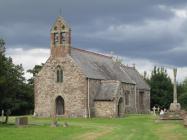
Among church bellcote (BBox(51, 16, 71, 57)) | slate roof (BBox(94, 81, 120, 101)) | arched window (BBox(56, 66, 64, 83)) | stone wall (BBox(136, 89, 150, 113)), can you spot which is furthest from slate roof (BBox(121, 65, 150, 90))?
church bellcote (BBox(51, 16, 71, 57))

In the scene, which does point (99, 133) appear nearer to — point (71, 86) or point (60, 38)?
point (71, 86)

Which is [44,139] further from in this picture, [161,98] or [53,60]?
[161,98]

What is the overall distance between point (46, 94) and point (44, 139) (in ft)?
131

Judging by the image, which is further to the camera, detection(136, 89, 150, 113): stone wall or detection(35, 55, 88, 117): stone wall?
detection(136, 89, 150, 113): stone wall

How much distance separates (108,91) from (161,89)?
104 ft

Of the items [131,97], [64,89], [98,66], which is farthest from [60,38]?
[131,97]

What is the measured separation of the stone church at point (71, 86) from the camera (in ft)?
214

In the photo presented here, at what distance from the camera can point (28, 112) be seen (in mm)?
86125

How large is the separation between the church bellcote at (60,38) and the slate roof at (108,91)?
7129 mm

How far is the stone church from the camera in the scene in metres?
65.2

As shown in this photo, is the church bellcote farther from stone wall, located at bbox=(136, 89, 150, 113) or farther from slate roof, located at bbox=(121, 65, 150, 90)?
stone wall, located at bbox=(136, 89, 150, 113)

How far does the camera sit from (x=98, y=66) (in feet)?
240

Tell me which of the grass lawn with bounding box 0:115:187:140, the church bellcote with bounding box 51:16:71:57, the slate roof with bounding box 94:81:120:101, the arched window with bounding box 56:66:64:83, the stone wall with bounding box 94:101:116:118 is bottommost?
the grass lawn with bounding box 0:115:187:140

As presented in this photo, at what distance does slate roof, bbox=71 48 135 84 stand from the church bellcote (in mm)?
1582
